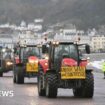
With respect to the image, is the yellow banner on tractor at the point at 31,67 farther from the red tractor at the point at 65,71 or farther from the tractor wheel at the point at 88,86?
the tractor wheel at the point at 88,86

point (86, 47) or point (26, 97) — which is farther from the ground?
point (86, 47)

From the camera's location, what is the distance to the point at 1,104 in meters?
21.8

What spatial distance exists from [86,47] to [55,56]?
1.16 m

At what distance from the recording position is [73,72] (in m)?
25.3

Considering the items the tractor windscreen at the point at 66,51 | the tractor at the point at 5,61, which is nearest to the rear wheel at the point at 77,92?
the tractor windscreen at the point at 66,51

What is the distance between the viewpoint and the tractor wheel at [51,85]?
81.3ft

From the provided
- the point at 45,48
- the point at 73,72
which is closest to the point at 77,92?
the point at 73,72

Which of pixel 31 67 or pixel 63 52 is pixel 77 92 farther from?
pixel 31 67

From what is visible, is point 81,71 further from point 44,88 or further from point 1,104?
point 1,104

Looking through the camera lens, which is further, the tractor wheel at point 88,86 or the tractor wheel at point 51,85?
the tractor wheel at point 88,86

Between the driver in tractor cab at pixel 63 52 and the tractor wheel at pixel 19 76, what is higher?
the driver in tractor cab at pixel 63 52

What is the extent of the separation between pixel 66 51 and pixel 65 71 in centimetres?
114

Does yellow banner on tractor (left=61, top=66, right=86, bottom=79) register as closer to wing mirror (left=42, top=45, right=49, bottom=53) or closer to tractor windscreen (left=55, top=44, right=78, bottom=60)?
tractor windscreen (left=55, top=44, right=78, bottom=60)

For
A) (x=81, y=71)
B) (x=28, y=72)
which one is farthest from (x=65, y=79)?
(x=28, y=72)
